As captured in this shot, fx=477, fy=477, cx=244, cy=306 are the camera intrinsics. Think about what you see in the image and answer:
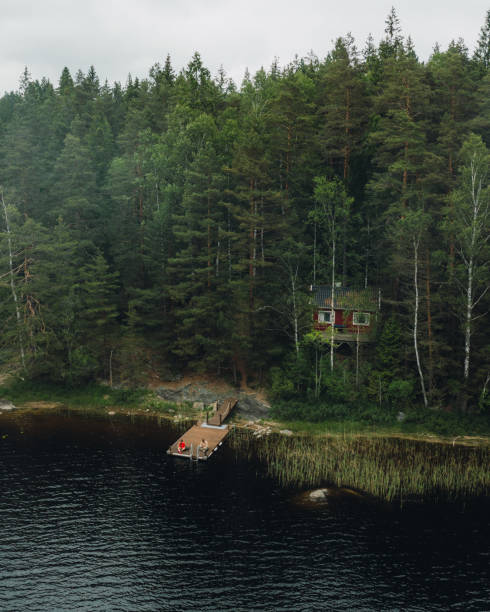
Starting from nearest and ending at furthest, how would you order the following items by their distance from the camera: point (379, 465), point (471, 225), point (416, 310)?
point (379, 465) < point (471, 225) < point (416, 310)

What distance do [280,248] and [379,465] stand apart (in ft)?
73.9

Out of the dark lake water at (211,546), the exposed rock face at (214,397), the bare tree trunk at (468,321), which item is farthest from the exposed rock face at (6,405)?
the bare tree trunk at (468,321)

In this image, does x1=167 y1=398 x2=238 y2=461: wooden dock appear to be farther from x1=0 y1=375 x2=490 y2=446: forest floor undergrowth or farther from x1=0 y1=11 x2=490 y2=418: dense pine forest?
x1=0 y1=11 x2=490 y2=418: dense pine forest

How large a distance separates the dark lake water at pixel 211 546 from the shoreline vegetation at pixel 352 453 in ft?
6.65

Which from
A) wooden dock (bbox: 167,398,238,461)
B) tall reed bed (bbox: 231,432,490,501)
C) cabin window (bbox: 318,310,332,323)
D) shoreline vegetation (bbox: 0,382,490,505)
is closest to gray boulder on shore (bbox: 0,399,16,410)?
shoreline vegetation (bbox: 0,382,490,505)

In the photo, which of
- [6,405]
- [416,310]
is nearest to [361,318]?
[416,310]

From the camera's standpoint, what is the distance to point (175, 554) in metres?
24.1

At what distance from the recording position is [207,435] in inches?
1545

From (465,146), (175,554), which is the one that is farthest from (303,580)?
(465,146)

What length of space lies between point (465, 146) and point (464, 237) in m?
7.45

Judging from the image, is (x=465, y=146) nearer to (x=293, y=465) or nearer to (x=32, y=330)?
(x=293, y=465)

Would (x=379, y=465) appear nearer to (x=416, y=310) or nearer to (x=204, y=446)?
(x=204, y=446)

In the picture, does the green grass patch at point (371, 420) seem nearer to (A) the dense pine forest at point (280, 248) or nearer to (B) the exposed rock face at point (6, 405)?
(A) the dense pine forest at point (280, 248)

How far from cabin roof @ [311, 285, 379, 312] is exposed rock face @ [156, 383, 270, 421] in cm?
1143
